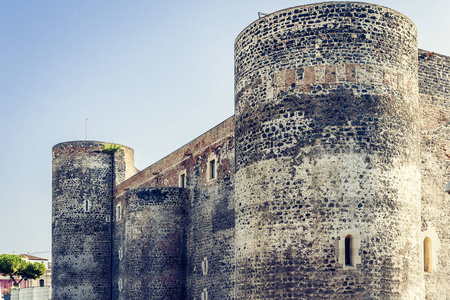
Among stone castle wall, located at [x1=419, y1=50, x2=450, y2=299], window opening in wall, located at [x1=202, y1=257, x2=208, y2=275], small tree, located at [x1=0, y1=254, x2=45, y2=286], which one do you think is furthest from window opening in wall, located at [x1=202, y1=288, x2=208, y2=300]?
small tree, located at [x1=0, y1=254, x2=45, y2=286]

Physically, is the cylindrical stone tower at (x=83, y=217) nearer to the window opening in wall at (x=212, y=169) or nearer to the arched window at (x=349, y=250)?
the window opening in wall at (x=212, y=169)

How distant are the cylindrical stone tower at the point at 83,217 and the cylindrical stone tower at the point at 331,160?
1916 centimetres

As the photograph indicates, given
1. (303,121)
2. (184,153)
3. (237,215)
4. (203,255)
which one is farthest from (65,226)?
(303,121)

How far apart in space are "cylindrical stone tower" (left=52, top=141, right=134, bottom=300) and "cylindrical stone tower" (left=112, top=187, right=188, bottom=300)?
9038 mm

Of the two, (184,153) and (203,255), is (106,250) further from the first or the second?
(203,255)

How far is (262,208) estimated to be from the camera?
15219 mm

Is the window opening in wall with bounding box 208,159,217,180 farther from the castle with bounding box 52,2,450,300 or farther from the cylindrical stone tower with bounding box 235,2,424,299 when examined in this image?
the cylindrical stone tower with bounding box 235,2,424,299

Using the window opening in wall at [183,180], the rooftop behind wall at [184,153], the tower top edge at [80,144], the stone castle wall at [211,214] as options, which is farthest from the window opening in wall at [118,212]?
the stone castle wall at [211,214]

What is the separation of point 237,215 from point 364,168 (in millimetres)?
3353

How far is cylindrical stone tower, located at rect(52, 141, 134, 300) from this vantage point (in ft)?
110

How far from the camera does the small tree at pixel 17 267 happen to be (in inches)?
2089

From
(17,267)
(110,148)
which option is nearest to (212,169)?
(110,148)

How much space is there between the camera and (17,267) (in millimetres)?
53625

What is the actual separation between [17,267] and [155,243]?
32.7 metres
